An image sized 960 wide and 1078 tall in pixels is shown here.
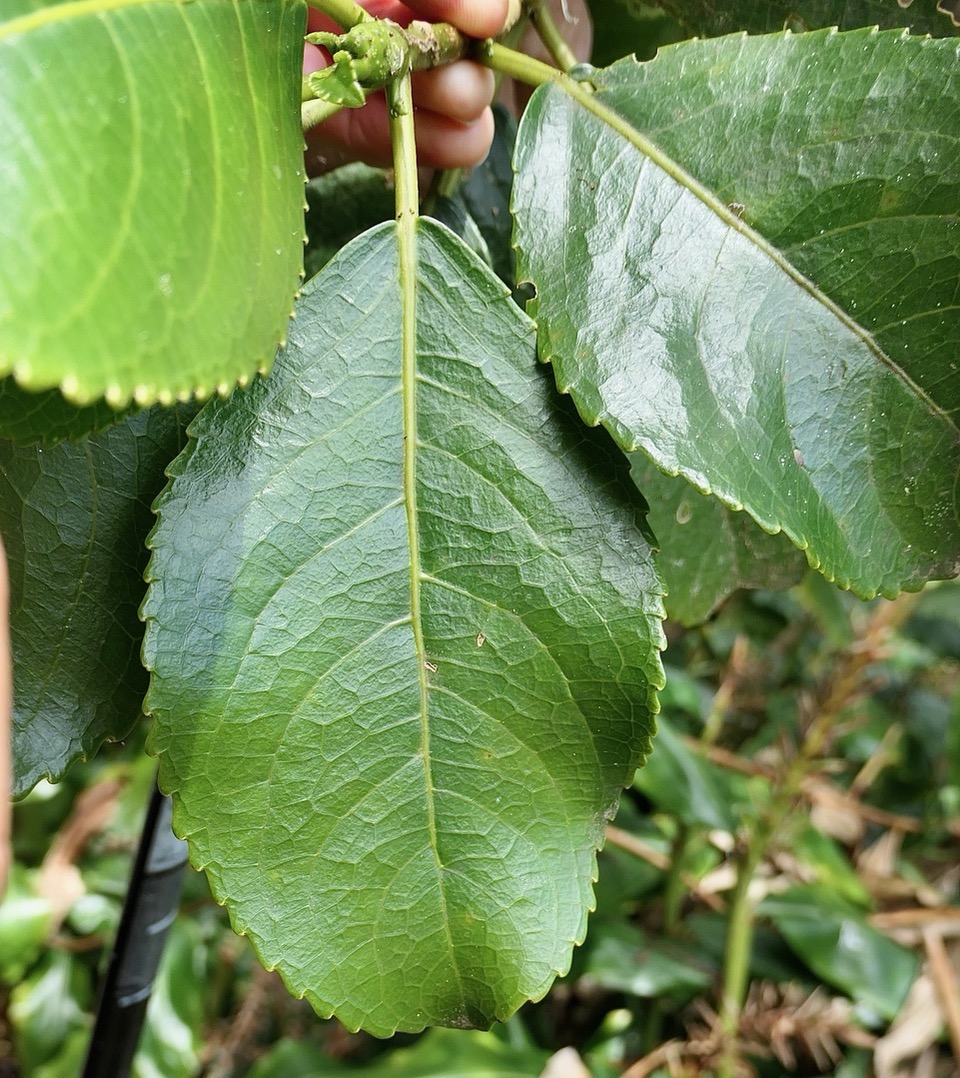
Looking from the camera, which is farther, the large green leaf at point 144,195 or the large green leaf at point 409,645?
the large green leaf at point 409,645

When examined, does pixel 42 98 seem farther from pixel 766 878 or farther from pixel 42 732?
pixel 766 878

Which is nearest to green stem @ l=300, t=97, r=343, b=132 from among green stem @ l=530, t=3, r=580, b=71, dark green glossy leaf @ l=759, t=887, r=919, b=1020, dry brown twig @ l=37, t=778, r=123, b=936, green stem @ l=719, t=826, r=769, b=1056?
green stem @ l=530, t=3, r=580, b=71

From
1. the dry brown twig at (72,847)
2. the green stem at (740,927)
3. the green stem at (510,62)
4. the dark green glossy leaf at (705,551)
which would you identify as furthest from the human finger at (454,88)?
the dry brown twig at (72,847)

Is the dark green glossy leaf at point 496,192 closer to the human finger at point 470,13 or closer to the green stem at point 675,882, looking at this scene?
the human finger at point 470,13

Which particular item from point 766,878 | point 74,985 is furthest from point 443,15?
point 74,985

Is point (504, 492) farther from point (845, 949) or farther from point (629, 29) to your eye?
point (845, 949)

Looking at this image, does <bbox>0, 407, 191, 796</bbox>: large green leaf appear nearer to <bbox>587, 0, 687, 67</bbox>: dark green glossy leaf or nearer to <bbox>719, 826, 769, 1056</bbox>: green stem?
<bbox>587, 0, 687, 67</bbox>: dark green glossy leaf

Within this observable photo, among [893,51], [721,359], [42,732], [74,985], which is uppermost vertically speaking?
[893,51]
